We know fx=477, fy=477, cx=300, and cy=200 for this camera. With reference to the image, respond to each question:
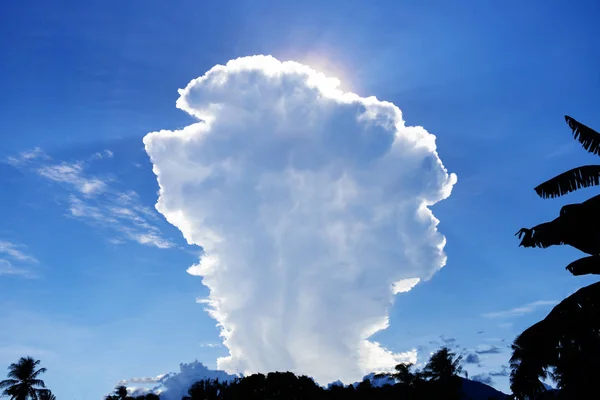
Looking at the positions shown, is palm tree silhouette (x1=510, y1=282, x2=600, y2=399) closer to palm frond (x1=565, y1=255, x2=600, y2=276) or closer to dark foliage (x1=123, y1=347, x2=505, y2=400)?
palm frond (x1=565, y1=255, x2=600, y2=276)

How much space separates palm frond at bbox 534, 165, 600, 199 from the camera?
37.8 ft

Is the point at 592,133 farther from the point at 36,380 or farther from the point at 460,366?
the point at 36,380

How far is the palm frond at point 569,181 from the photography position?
1152 centimetres

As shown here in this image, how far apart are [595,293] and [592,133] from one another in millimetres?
4165

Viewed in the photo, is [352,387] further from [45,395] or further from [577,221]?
[577,221]

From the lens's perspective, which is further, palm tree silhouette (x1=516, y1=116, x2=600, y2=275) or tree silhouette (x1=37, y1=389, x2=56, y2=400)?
tree silhouette (x1=37, y1=389, x2=56, y2=400)

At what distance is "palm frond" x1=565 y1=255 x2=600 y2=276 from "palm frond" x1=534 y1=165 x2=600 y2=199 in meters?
1.79

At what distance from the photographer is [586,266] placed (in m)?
11.3

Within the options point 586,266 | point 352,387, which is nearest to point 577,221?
point 586,266

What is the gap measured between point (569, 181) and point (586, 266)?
6.99ft

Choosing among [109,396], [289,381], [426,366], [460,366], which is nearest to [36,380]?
[109,396]

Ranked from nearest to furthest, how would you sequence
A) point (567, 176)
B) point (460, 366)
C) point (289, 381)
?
point (567, 176), point (460, 366), point (289, 381)

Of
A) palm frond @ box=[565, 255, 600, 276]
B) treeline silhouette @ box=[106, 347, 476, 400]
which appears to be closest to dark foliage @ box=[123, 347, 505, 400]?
treeline silhouette @ box=[106, 347, 476, 400]

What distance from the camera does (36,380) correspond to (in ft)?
254
